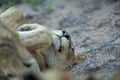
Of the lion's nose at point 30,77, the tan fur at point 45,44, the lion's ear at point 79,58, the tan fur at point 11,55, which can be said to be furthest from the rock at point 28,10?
the lion's nose at point 30,77

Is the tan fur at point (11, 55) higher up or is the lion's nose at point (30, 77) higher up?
the tan fur at point (11, 55)

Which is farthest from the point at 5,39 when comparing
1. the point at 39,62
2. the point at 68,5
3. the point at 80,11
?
the point at 68,5

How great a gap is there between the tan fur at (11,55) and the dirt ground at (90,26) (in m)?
1.14

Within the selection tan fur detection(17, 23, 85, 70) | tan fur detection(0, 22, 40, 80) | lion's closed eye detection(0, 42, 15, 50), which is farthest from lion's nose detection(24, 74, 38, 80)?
tan fur detection(17, 23, 85, 70)

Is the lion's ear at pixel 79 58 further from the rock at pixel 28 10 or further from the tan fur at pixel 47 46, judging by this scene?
the rock at pixel 28 10

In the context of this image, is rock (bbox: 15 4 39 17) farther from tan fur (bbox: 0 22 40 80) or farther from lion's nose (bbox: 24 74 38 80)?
lion's nose (bbox: 24 74 38 80)

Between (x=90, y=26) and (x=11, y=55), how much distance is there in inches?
140

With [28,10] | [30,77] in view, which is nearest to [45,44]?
[30,77]

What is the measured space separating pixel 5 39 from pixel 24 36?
667 millimetres

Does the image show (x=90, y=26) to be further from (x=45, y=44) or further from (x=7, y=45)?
(x=7, y=45)

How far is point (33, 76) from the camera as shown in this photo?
2.72 metres

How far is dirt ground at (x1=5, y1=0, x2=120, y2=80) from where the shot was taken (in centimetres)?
535

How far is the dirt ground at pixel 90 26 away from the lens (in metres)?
5.35

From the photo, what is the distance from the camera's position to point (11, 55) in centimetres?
384
